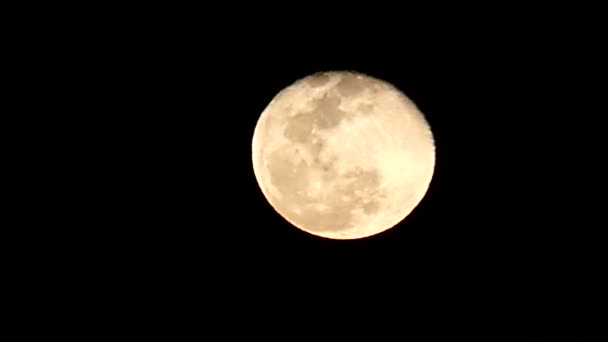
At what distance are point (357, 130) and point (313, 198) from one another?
0.64 m

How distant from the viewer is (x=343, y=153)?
25.2 ft

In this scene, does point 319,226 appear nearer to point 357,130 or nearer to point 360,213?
point 360,213

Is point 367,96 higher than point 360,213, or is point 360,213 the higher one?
point 367,96

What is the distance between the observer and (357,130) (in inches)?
303

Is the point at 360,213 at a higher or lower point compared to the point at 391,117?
lower

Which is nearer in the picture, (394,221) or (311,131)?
(311,131)

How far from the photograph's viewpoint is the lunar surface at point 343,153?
771 centimetres

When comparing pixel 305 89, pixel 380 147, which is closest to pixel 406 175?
pixel 380 147

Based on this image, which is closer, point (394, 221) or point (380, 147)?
point (380, 147)

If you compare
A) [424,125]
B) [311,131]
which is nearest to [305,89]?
[311,131]

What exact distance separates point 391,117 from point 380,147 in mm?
284

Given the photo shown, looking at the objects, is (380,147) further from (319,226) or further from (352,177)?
(319,226)

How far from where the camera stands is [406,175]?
7.88 m

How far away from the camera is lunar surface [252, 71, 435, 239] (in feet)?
25.3
